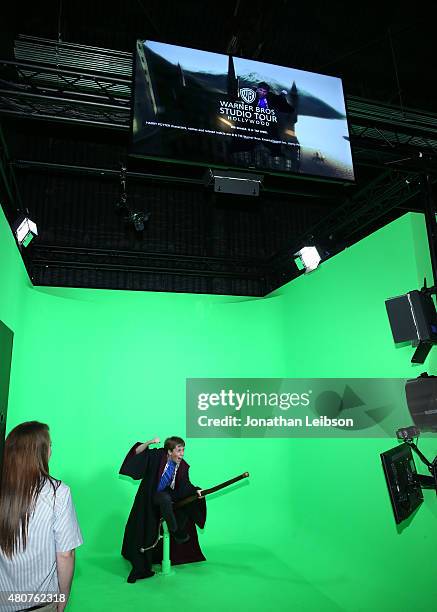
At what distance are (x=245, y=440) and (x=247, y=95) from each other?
466 centimetres

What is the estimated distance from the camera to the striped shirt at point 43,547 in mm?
1869

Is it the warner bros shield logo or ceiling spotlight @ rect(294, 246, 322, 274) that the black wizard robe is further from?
the warner bros shield logo

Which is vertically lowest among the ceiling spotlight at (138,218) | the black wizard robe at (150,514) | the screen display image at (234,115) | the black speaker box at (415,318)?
the black wizard robe at (150,514)

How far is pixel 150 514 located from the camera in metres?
4.95

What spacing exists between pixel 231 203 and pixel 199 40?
267 centimetres

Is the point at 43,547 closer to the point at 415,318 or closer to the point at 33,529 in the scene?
the point at 33,529

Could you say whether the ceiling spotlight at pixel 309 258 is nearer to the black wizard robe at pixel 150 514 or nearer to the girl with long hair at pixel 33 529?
the black wizard robe at pixel 150 514

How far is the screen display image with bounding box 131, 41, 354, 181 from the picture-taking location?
10.2 feet

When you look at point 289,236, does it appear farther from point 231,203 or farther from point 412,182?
point 412,182

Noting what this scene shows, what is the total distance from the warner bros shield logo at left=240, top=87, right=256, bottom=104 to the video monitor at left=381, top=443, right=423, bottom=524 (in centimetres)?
247

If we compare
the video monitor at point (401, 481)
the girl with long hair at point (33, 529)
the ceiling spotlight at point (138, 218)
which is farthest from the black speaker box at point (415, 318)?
the ceiling spotlight at point (138, 218)

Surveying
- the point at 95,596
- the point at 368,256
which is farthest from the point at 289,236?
the point at 95,596

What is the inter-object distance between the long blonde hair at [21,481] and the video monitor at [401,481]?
186 centimetres

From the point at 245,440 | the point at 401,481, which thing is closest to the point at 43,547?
the point at 401,481
